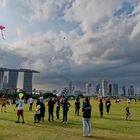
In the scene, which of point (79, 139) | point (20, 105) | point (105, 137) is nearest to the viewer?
point (79, 139)

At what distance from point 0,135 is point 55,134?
3.38 meters

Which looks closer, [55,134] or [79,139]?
[79,139]

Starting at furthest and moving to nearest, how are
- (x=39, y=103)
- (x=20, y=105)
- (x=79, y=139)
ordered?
(x=39, y=103)
(x=20, y=105)
(x=79, y=139)

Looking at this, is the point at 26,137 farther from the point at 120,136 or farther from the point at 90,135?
the point at 120,136

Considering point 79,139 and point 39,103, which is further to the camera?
point 39,103

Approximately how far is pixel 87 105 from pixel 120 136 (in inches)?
112

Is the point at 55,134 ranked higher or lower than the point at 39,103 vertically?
lower

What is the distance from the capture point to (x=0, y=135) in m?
19.9

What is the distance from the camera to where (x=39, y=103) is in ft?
94.6

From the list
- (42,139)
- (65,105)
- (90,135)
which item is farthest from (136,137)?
(65,105)

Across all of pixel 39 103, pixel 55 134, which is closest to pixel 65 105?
pixel 39 103

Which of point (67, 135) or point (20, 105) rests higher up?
point (20, 105)

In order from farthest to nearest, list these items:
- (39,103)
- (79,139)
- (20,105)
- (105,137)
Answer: (39,103)
(20,105)
(105,137)
(79,139)

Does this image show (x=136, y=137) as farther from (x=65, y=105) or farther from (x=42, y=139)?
(x=65, y=105)
